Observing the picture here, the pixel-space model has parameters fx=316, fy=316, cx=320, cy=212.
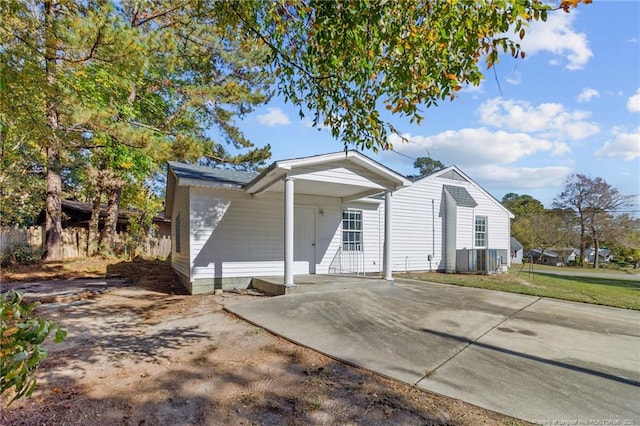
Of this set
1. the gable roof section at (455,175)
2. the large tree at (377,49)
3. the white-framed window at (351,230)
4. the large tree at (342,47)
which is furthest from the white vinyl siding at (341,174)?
the gable roof section at (455,175)

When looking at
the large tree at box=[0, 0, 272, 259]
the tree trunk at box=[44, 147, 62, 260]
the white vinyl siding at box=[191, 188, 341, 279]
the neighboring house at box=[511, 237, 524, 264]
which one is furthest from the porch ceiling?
the neighboring house at box=[511, 237, 524, 264]

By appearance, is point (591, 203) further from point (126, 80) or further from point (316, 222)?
point (126, 80)

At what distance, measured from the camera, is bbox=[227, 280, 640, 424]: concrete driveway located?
9.89 feet

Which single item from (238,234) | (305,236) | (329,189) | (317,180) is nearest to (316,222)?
(305,236)

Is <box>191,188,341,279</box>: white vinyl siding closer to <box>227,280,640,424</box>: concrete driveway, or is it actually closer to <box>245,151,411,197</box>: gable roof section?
<box>245,151,411,197</box>: gable roof section

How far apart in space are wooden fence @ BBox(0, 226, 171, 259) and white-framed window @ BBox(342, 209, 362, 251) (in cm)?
1280

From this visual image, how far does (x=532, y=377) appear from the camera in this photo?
340 cm

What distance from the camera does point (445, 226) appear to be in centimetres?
1427

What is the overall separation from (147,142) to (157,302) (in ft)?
16.0

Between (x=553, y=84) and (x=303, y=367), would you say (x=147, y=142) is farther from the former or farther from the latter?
(x=553, y=84)

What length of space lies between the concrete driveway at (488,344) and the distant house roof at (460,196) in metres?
7.34

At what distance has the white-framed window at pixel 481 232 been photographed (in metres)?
14.9

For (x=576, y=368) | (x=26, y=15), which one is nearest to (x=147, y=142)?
(x=26, y=15)

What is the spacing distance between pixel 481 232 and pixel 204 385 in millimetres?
14763
